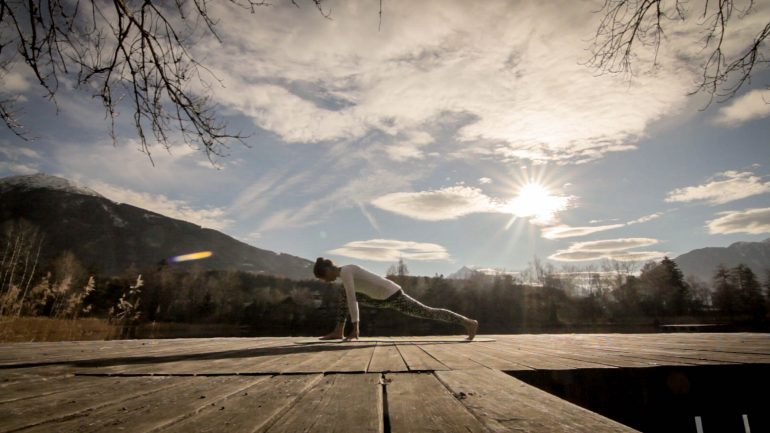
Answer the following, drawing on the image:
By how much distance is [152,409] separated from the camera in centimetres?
118

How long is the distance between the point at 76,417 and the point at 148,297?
78.4 meters

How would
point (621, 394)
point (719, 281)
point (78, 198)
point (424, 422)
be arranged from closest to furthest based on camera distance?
point (424, 422) < point (621, 394) < point (719, 281) < point (78, 198)

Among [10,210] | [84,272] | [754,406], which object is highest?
[10,210]

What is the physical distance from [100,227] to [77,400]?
685 feet

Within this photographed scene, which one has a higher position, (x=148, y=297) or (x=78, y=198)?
(x=78, y=198)

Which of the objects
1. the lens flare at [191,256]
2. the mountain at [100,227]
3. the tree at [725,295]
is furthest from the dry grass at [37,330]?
the lens flare at [191,256]

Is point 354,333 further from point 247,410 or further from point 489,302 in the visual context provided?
point 489,302

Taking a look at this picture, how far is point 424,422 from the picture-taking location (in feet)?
3.19

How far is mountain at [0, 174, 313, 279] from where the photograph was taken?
14762cm

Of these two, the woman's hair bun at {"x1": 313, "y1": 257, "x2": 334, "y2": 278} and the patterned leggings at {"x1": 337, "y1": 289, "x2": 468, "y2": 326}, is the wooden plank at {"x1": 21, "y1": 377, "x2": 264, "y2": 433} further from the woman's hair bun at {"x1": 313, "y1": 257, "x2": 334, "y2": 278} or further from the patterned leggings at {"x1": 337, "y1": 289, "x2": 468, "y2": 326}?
the patterned leggings at {"x1": 337, "y1": 289, "x2": 468, "y2": 326}

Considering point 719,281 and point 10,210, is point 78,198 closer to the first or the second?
point 10,210

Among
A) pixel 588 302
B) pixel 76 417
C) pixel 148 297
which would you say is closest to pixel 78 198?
pixel 148 297

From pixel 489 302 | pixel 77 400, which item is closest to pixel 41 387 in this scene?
pixel 77 400

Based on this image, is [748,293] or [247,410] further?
[748,293]
